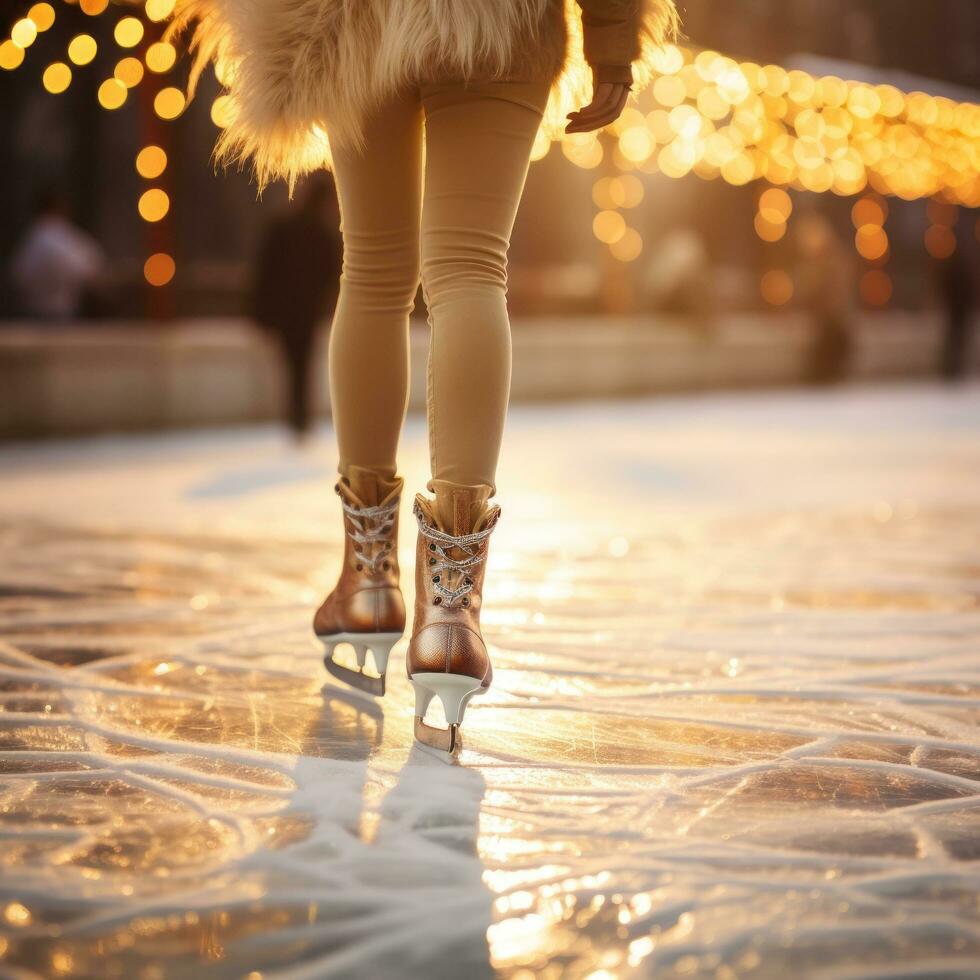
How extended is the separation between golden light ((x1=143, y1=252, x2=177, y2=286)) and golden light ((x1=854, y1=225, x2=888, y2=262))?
10.4 metres

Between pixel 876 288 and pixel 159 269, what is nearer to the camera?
pixel 159 269

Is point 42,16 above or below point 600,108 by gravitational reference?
above

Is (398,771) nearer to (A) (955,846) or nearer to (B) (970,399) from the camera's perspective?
(A) (955,846)

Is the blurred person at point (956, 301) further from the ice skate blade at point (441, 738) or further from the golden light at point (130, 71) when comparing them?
the ice skate blade at point (441, 738)

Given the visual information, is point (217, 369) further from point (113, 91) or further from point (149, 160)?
point (113, 91)

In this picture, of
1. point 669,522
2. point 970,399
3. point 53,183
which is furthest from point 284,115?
point 970,399

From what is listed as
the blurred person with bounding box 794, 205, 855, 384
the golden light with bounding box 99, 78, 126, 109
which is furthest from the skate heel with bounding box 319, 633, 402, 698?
the blurred person with bounding box 794, 205, 855, 384

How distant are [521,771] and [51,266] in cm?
733

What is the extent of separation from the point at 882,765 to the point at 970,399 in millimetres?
11675

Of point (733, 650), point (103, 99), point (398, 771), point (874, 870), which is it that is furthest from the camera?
point (103, 99)

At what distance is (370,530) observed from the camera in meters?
2.09

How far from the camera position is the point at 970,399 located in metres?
12.8

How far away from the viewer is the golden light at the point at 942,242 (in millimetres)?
16141

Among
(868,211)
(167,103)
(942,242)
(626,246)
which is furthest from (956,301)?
(167,103)
